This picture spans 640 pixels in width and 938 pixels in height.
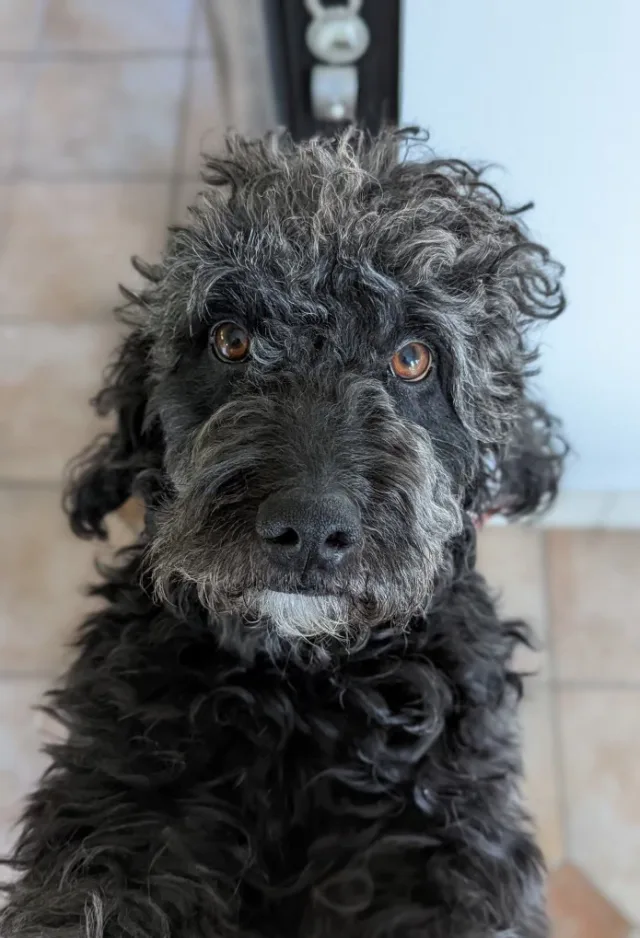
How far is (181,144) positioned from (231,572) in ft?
7.33

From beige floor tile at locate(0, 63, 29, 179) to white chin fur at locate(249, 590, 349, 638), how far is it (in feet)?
7.78

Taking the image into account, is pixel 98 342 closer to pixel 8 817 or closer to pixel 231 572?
pixel 8 817

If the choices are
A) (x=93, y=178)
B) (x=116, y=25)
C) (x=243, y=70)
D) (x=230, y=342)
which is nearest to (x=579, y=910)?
(x=230, y=342)

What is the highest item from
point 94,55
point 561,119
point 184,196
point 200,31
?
point 200,31

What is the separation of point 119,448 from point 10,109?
2.17 meters

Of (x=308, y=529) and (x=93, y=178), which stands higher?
(x=93, y=178)

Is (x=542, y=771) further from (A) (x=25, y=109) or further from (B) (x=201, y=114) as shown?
(A) (x=25, y=109)

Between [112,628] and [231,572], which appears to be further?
[112,628]

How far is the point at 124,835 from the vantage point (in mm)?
1291

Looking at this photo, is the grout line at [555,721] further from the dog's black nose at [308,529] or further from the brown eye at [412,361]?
the dog's black nose at [308,529]

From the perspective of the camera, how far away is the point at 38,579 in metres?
2.30

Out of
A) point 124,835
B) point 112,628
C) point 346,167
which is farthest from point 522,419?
point 124,835

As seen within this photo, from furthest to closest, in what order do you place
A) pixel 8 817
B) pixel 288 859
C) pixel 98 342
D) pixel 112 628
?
pixel 98 342
pixel 8 817
pixel 112 628
pixel 288 859

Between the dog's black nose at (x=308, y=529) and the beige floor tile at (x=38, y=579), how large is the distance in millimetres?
1240
